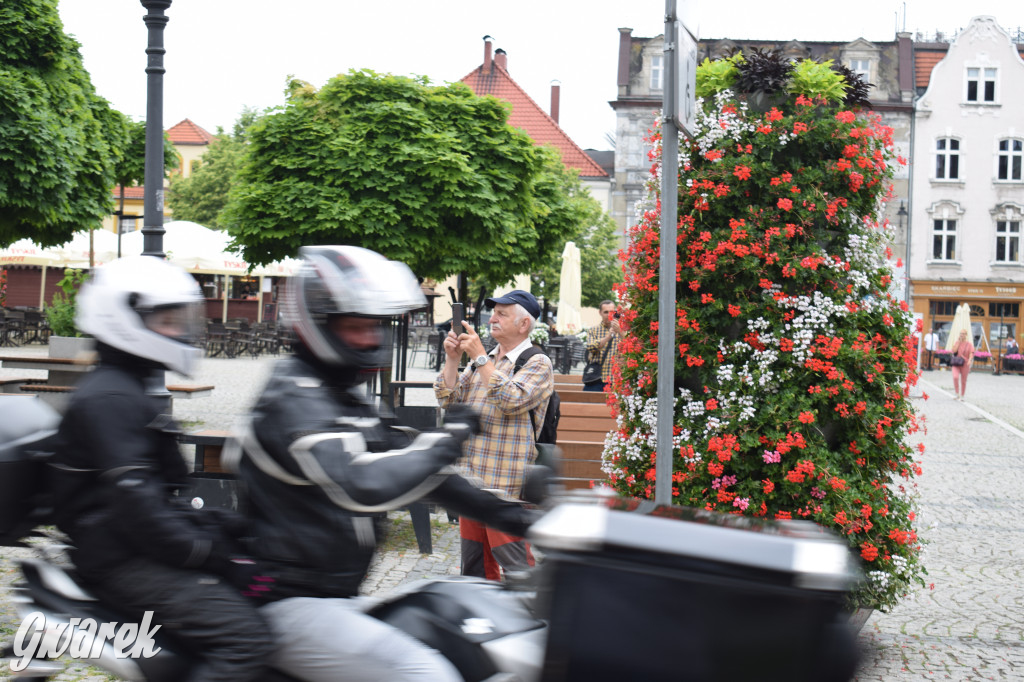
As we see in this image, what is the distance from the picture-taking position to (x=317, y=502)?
2115 mm

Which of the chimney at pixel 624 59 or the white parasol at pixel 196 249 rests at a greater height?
the chimney at pixel 624 59

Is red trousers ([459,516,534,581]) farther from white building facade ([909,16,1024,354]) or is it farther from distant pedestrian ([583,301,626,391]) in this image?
white building facade ([909,16,1024,354])

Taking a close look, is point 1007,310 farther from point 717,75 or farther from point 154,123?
point 717,75

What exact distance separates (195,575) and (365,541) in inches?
15.9

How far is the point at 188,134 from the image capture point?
61594mm

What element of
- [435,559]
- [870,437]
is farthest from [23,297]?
[870,437]

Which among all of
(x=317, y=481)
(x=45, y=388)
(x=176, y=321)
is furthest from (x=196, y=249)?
(x=317, y=481)

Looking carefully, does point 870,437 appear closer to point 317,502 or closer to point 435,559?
point 435,559

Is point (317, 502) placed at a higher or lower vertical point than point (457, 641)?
higher

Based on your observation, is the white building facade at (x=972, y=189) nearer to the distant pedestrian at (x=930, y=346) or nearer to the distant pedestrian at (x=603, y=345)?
the distant pedestrian at (x=930, y=346)

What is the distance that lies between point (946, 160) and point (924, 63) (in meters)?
5.44

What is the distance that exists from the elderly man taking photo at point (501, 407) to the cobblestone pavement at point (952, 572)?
0.56 meters

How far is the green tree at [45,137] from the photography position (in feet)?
32.9

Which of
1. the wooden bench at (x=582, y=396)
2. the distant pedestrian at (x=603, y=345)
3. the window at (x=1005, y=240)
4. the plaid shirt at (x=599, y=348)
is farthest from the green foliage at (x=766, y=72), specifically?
the window at (x=1005, y=240)
